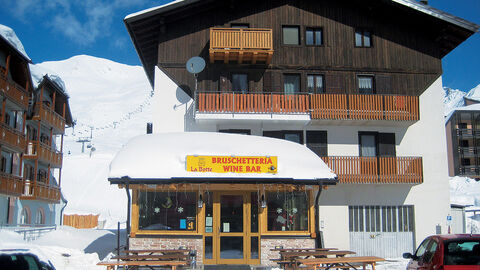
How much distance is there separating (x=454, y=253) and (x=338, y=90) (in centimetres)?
1504

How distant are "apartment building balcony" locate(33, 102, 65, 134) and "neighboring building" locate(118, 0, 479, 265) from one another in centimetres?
1644

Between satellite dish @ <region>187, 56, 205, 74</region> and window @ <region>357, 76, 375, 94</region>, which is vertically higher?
satellite dish @ <region>187, 56, 205, 74</region>

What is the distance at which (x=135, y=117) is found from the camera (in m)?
138

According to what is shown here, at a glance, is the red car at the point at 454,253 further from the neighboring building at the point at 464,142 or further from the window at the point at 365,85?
the neighboring building at the point at 464,142

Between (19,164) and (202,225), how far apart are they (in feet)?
75.9

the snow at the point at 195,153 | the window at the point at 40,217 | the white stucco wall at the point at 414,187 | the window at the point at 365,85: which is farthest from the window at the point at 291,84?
the window at the point at 40,217

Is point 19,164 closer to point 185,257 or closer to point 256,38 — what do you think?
point 256,38

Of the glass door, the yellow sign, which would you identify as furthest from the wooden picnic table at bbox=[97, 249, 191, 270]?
the yellow sign

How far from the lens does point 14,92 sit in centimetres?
3353

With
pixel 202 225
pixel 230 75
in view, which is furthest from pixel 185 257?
pixel 230 75

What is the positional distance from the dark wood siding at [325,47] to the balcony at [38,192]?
58.1 ft

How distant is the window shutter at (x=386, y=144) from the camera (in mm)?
23730

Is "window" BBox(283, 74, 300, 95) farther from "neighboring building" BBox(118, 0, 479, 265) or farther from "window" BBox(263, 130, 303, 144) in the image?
"window" BBox(263, 130, 303, 144)

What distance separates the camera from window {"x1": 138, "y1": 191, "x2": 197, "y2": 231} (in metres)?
16.9
